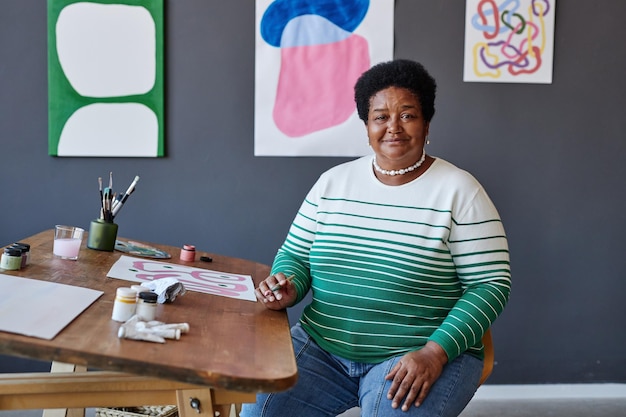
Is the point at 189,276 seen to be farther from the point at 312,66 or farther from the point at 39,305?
the point at 312,66

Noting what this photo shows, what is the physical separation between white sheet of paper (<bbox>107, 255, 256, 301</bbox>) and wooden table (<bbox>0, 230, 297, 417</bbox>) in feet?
0.18

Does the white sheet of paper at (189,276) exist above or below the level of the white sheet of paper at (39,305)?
below

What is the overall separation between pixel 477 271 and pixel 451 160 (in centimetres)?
135

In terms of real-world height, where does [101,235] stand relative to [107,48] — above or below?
below

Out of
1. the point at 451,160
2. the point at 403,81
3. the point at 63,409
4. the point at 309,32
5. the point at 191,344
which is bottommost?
the point at 63,409

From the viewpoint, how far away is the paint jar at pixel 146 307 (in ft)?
4.26

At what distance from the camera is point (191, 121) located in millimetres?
2789

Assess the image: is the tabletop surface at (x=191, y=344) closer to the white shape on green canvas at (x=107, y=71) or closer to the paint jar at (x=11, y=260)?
the paint jar at (x=11, y=260)

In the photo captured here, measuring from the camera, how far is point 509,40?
9.40 ft

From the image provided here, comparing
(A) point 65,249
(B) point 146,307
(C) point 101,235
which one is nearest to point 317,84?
(C) point 101,235

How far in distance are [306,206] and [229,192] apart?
3.43ft

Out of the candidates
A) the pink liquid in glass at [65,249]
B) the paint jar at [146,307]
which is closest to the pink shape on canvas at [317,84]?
the pink liquid in glass at [65,249]

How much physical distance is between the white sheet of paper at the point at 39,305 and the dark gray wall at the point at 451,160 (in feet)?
4.42

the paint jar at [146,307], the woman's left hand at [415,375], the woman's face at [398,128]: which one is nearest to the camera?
the paint jar at [146,307]
